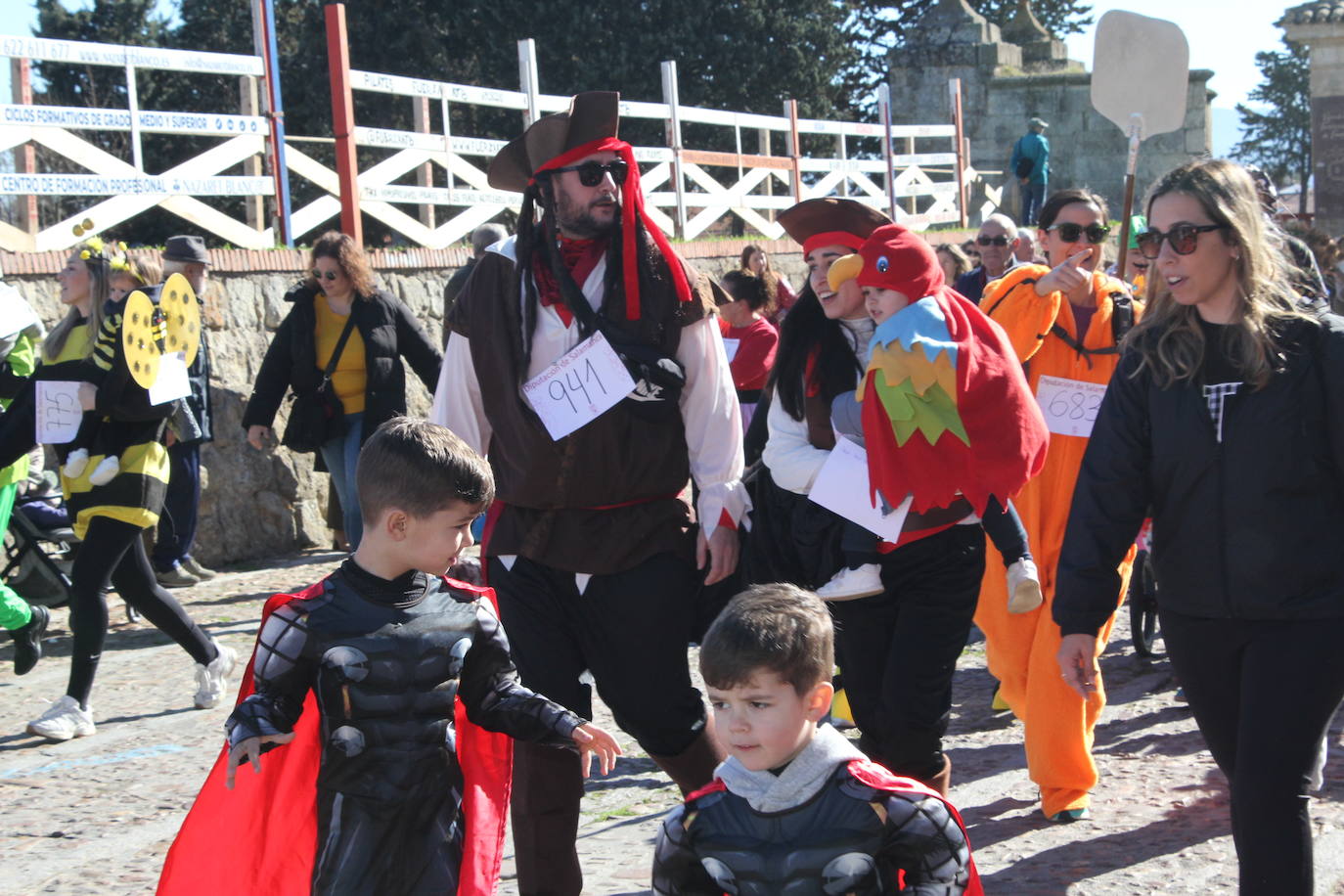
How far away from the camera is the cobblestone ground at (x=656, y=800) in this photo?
439 cm

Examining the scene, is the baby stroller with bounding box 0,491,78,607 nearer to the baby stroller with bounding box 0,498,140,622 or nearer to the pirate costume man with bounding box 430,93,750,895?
the baby stroller with bounding box 0,498,140,622

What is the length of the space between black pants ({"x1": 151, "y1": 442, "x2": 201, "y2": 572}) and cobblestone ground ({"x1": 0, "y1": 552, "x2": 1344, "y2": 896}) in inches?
62.4

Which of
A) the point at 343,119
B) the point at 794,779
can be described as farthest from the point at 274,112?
the point at 794,779

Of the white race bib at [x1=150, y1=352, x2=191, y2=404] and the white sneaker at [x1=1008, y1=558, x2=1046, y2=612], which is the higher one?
Result: the white race bib at [x1=150, y1=352, x2=191, y2=404]

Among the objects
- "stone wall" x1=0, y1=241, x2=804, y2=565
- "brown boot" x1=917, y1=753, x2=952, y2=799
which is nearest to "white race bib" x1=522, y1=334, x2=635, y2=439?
"brown boot" x1=917, y1=753, x2=952, y2=799

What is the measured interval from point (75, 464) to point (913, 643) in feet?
12.3

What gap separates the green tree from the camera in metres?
41.2

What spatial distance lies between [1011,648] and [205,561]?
6.00m

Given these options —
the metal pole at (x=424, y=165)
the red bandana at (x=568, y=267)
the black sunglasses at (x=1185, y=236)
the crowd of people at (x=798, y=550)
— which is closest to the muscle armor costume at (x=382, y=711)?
the crowd of people at (x=798, y=550)

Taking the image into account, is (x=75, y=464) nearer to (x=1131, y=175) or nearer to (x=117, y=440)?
(x=117, y=440)

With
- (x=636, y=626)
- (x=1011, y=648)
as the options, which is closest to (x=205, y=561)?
(x=1011, y=648)

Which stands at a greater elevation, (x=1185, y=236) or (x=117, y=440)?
(x=1185, y=236)

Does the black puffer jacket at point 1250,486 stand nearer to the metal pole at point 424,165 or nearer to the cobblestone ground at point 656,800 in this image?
the cobblestone ground at point 656,800

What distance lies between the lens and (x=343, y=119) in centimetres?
1148
